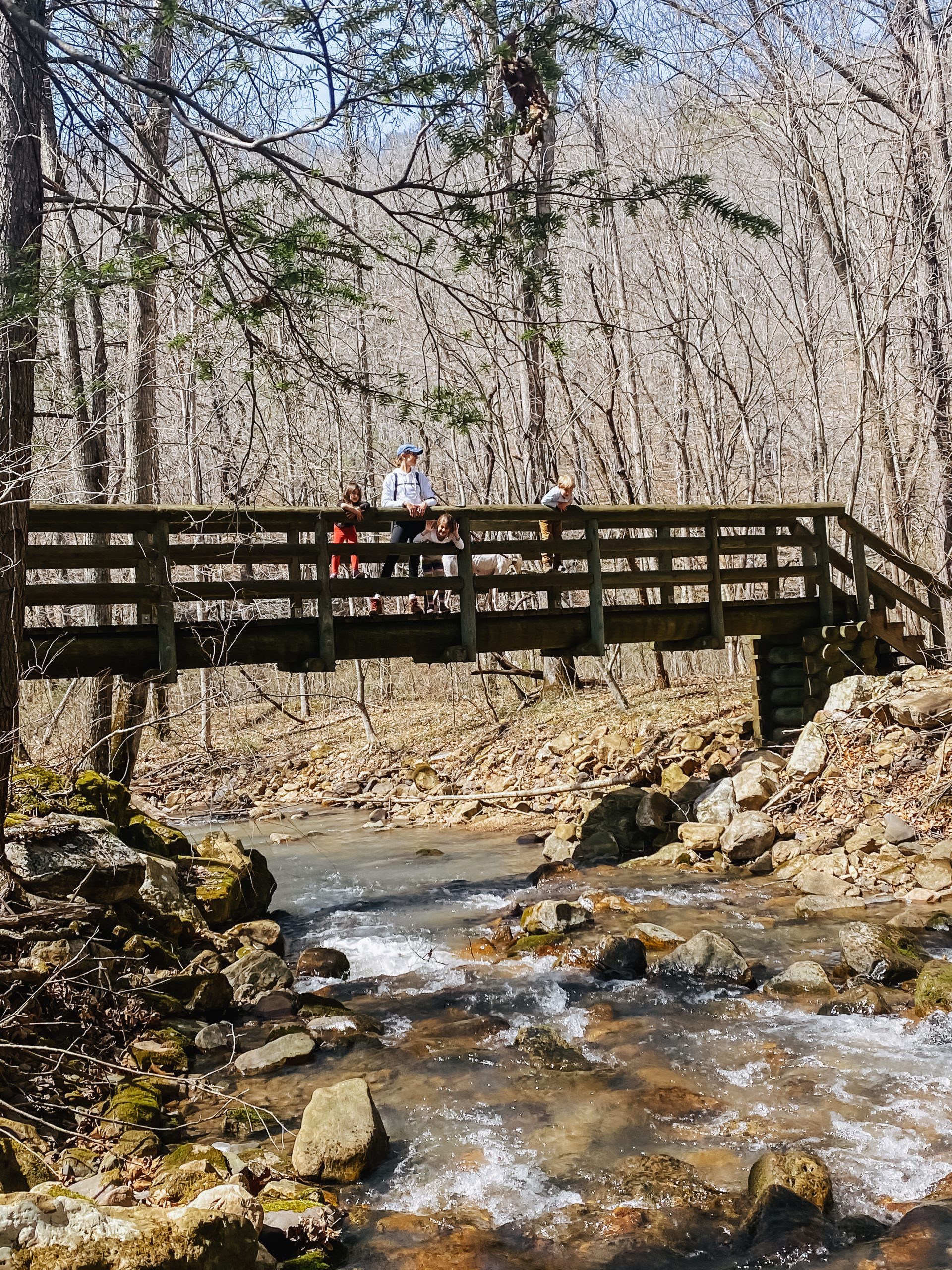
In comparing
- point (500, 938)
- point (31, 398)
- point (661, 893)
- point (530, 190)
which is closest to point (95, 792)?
point (500, 938)

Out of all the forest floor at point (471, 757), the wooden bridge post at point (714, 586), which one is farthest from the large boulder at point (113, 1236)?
the wooden bridge post at point (714, 586)


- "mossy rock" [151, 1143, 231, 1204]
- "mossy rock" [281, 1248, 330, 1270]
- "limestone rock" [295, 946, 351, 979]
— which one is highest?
"mossy rock" [151, 1143, 231, 1204]

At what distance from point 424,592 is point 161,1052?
16.1 feet

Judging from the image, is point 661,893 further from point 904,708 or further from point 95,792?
point 95,792

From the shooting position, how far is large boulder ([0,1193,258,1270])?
2.99 m

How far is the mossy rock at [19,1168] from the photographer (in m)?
3.84

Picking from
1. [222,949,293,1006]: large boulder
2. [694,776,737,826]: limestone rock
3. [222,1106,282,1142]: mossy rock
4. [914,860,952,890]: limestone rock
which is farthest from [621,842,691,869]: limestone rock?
[222,1106,282,1142]: mossy rock

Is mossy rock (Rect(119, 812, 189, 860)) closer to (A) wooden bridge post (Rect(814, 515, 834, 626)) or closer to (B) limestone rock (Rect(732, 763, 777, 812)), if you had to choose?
(B) limestone rock (Rect(732, 763, 777, 812))

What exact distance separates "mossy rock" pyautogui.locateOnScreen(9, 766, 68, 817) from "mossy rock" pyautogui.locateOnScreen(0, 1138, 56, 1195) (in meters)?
3.06

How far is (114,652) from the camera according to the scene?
8.20 m

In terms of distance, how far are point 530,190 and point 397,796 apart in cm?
1190

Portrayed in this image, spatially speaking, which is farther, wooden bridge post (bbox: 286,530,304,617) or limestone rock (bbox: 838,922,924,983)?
wooden bridge post (bbox: 286,530,304,617)

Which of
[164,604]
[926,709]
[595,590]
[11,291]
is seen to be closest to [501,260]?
[11,291]

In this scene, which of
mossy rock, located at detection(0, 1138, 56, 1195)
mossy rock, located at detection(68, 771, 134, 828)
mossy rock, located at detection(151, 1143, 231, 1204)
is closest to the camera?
mossy rock, located at detection(0, 1138, 56, 1195)
